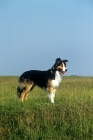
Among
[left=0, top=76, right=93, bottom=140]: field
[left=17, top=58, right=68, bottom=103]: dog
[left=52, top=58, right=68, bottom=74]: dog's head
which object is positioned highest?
[left=52, top=58, right=68, bottom=74]: dog's head

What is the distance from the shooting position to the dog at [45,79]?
11.7m

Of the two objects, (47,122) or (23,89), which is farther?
(23,89)

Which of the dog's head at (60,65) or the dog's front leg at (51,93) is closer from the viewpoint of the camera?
the dog's front leg at (51,93)

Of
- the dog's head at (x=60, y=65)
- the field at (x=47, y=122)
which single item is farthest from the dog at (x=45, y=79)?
the field at (x=47, y=122)

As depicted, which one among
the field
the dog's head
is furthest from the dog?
the field

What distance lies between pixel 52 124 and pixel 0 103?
2242 mm

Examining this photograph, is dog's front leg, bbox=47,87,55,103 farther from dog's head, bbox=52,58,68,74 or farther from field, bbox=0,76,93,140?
field, bbox=0,76,93,140

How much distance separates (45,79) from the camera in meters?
11.9

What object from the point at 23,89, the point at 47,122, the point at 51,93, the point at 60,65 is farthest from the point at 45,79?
the point at 47,122

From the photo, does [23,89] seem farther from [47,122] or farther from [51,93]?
[47,122]

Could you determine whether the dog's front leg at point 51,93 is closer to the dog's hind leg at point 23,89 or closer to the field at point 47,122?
the dog's hind leg at point 23,89

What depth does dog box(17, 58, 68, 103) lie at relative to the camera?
1169 cm

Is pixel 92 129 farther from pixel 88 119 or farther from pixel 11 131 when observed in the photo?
pixel 11 131

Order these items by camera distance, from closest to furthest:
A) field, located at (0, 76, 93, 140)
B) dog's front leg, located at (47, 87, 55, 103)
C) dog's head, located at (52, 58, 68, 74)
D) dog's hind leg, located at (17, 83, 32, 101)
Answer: field, located at (0, 76, 93, 140) < dog's front leg, located at (47, 87, 55, 103) < dog's head, located at (52, 58, 68, 74) < dog's hind leg, located at (17, 83, 32, 101)
